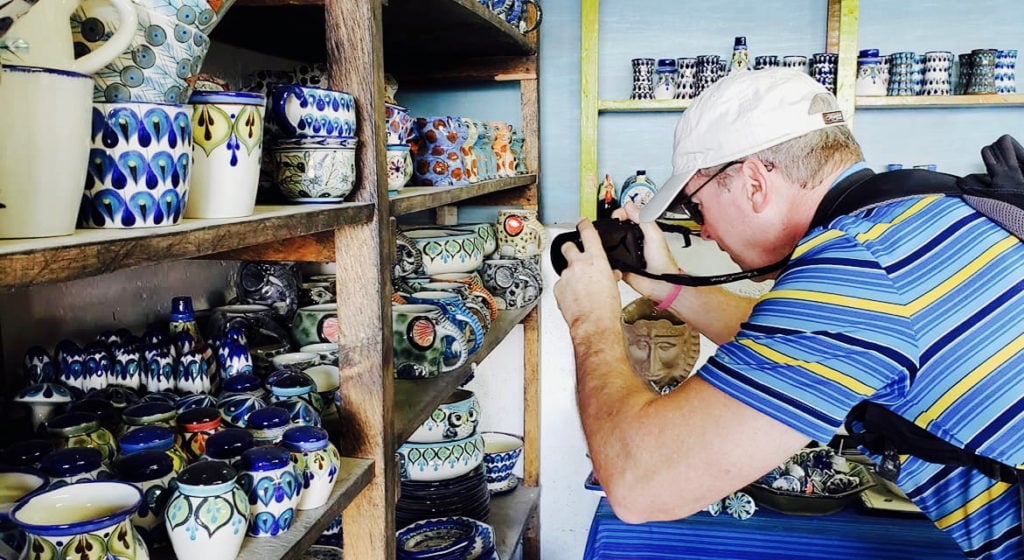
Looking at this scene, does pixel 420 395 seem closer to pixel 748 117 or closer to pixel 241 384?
pixel 241 384

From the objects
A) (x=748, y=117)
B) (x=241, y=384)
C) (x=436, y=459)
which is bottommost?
(x=436, y=459)

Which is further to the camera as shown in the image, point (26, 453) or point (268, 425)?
point (268, 425)

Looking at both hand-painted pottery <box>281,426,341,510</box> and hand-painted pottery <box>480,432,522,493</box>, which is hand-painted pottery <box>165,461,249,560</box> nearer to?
hand-painted pottery <box>281,426,341,510</box>

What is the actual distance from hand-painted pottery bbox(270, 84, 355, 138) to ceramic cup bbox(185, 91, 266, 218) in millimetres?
128

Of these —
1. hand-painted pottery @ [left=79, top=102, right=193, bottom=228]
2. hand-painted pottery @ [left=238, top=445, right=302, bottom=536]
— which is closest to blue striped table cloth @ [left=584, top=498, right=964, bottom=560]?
hand-painted pottery @ [left=238, top=445, right=302, bottom=536]

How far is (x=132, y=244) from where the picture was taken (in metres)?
0.59

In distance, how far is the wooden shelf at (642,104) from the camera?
2.23 m

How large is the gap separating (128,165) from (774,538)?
5.81 feet

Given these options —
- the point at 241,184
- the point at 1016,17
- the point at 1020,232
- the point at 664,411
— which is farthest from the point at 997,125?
the point at 241,184

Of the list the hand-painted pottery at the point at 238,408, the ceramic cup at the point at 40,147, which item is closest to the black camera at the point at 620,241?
the hand-painted pottery at the point at 238,408

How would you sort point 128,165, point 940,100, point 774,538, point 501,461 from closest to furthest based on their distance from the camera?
point 128,165, point 774,538, point 940,100, point 501,461

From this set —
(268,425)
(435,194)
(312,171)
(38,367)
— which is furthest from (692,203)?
(38,367)

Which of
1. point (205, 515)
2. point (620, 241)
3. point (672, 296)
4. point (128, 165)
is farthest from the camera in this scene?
point (672, 296)

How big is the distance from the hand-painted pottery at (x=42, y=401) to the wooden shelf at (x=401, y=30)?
0.52m
